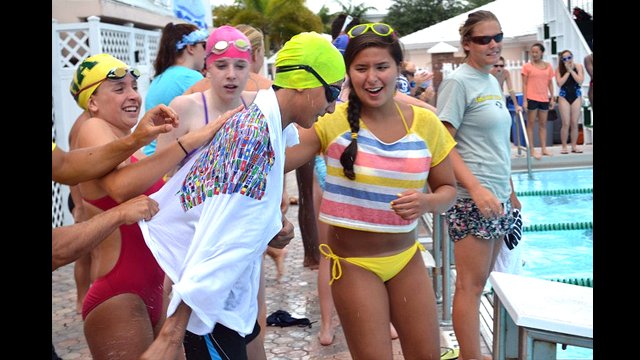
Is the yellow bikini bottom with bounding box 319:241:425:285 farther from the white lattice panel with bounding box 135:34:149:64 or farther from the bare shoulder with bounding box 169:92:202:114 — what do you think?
the white lattice panel with bounding box 135:34:149:64

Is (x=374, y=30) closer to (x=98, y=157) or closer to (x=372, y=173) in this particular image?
(x=372, y=173)

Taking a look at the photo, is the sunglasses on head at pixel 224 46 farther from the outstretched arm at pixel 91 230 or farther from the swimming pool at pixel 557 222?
the swimming pool at pixel 557 222

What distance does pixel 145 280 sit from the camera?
2.88 meters

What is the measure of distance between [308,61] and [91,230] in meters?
0.99

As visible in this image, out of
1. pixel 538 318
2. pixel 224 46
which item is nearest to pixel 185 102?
pixel 224 46

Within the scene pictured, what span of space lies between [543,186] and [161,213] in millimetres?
11842

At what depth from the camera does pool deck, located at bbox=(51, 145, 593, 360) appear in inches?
203

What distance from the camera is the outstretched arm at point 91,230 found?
93.1 inches

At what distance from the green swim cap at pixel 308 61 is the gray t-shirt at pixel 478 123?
167cm

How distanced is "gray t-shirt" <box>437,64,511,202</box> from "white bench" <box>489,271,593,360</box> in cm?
153

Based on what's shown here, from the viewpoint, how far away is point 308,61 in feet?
8.94

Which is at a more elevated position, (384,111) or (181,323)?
(384,111)
